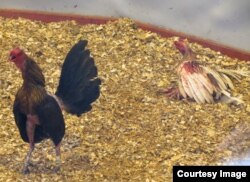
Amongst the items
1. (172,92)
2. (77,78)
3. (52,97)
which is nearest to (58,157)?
(52,97)

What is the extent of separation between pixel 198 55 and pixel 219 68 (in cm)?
26

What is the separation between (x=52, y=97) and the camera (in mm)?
3939

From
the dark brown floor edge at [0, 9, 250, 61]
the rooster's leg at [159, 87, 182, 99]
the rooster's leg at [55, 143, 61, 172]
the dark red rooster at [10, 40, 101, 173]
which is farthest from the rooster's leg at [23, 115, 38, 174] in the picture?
the dark brown floor edge at [0, 9, 250, 61]

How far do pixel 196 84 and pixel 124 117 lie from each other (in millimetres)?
648

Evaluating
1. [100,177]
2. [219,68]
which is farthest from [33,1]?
[100,177]

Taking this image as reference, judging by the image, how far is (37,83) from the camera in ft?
12.7

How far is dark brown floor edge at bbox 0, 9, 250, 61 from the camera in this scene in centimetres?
548

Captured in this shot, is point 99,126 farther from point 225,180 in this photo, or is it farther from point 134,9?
point 134,9

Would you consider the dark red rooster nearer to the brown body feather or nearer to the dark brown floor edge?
the brown body feather

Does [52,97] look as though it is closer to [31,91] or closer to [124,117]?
[31,91]

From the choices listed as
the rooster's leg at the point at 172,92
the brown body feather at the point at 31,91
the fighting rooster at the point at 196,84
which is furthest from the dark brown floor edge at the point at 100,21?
the brown body feather at the point at 31,91

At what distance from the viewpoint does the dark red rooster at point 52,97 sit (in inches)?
152

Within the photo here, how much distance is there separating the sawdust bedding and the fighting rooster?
79 millimetres

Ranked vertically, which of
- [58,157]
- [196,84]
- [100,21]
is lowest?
[58,157]
